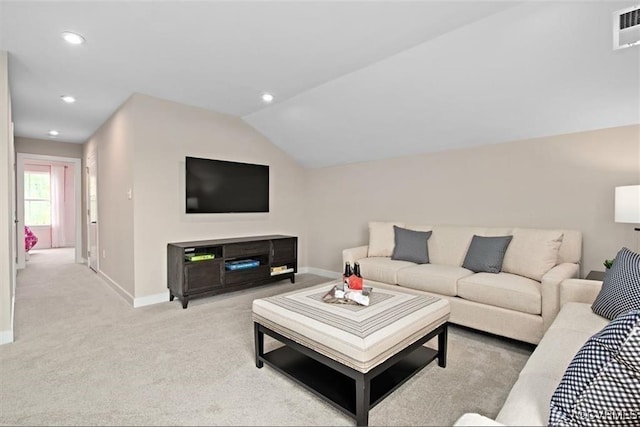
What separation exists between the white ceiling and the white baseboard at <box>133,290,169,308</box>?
2325 millimetres

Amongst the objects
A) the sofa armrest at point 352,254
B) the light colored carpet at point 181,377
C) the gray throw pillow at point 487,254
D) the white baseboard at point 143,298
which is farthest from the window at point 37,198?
the gray throw pillow at point 487,254

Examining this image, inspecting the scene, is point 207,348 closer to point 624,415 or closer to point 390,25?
point 624,415

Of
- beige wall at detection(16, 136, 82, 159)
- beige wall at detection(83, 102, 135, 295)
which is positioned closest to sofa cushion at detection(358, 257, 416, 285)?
beige wall at detection(83, 102, 135, 295)

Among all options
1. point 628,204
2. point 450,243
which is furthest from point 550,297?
point 450,243

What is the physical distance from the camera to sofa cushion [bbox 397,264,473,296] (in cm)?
305

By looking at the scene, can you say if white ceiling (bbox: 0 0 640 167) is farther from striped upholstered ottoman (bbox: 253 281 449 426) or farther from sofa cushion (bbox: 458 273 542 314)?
striped upholstered ottoman (bbox: 253 281 449 426)

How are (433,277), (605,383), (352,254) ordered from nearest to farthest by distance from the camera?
1. (605,383)
2. (433,277)
3. (352,254)

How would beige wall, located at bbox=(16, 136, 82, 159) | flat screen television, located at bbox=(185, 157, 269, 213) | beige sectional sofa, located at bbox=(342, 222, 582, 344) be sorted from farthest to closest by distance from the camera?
1. beige wall, located at bbox=(16, 136, 82, 159)
2. flat screen television, located at bbox=(185, 157, 269, 213)
3. beige sectional sofa, located at bbox=(342, 222, 582, 344)

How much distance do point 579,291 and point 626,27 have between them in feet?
5.61

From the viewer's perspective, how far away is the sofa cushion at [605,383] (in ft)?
3.09

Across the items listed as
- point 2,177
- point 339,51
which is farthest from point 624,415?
point 2,177

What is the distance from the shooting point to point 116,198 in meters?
4.40

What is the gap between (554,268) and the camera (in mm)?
2812

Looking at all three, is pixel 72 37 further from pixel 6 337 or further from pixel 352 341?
pixel 352 341
